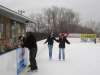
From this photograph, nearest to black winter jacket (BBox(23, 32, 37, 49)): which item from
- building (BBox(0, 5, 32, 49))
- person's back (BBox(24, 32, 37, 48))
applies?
person's back (BBox(24, 32, 37, 48))

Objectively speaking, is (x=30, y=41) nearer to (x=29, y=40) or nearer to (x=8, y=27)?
(x=29, y=40)

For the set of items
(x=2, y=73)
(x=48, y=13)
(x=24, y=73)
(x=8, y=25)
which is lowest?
(x=24, y=73)

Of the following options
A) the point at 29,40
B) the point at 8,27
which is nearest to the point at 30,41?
the point at 29,40

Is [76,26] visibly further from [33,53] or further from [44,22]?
[33,53]

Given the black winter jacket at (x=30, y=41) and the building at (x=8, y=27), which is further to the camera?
the building at (x=8, y=27)

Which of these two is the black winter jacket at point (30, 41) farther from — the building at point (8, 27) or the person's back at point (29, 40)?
the building at point (8, 27)

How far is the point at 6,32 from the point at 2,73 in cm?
937

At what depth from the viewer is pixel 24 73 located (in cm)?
754

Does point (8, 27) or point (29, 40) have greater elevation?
point (8, 27)

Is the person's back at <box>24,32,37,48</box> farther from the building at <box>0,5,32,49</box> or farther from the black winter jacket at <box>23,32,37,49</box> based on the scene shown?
the building at <box>0,5,32,49</box>

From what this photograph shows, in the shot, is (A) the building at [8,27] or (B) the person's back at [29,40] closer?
(B) the person's back at [29,40]

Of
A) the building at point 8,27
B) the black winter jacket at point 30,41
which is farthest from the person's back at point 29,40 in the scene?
the building at point 8,27

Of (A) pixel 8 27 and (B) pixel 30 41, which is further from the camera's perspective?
(A) pixel 8 27

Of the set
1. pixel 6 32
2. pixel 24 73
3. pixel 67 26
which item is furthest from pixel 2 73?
pixel 67 26
